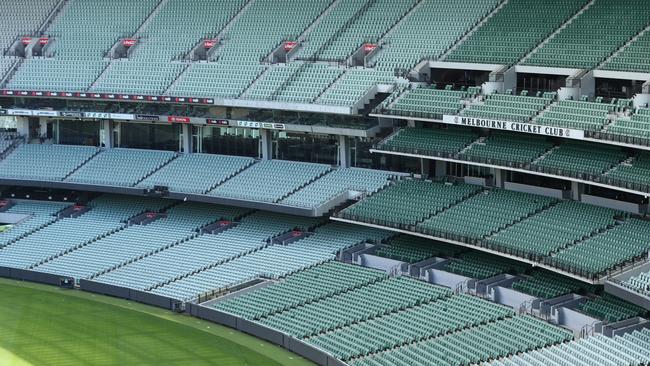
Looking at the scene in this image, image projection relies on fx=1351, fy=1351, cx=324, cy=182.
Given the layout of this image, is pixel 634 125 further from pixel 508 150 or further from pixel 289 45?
pixel 289 45

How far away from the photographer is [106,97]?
266 ft

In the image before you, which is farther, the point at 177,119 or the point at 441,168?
the point at 177,119

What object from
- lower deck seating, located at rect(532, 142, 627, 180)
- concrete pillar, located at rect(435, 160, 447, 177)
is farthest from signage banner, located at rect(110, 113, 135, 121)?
lower deck seating, located at rect(532, 142, 627, 180)

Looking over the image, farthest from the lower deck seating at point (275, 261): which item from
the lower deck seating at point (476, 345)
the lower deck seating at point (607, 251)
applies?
the lower deck seating at point (607, 251)

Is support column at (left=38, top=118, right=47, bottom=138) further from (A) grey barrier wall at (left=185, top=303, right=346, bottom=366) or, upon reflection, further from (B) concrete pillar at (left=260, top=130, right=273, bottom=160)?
(A) grey barrier wall at (left=185, top=303, right=346, bottom=366)

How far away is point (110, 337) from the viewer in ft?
203

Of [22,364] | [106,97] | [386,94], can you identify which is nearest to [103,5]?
[106,97]

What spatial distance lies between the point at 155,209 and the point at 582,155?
28.0 metres

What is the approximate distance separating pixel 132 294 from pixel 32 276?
7.59 meters

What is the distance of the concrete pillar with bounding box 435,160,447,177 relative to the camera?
7119cm

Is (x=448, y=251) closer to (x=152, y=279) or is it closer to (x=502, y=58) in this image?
(x=502, y=58)

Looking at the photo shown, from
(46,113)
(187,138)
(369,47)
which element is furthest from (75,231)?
(369,47)

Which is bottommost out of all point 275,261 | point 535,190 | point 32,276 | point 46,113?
point 32,276

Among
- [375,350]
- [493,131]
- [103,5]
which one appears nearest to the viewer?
[375,350]
